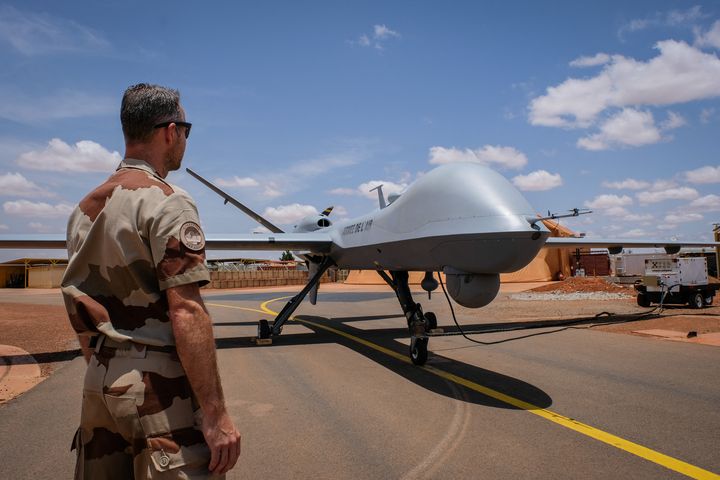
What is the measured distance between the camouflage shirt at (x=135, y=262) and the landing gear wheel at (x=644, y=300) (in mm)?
18498

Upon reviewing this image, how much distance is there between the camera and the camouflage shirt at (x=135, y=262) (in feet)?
5.74

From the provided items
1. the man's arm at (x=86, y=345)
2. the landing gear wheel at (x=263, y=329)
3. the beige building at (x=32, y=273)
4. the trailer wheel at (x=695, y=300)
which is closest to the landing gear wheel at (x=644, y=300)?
the trailer wheel at (x=695, y=300)

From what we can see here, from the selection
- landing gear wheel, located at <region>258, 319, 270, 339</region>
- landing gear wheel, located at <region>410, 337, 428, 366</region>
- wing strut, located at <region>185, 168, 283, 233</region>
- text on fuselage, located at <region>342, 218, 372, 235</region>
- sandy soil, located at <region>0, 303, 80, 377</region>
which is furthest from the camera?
wing strut, located at <region>185, 168, 283, 233</region>

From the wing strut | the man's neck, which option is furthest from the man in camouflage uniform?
the wing strut

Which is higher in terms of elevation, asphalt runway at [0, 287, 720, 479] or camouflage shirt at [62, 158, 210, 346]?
camouflage shirt at [62, 158, 210, 346]

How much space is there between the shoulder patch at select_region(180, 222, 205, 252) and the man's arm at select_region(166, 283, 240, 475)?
147 millimetres

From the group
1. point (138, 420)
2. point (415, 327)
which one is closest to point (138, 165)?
point (138, 420)

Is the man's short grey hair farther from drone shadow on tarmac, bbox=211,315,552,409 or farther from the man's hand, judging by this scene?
drone shadow on tarmac, bbox=211,315,552,409

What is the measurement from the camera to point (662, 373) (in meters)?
6.62

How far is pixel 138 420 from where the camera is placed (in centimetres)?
173

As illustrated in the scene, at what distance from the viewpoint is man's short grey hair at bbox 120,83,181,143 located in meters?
1.98

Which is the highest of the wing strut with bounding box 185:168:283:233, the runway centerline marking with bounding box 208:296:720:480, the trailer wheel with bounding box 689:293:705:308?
the wing strut with bounding box 185:168:283:233

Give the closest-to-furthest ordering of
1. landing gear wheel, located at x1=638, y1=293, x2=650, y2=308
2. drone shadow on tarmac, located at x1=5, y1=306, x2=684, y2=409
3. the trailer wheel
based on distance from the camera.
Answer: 1. drone shadow on tarmac, located at x1=5, y1=306, x2=684, y2=409
2. the trailer wheel
3. landing gear wheel, located at x1=638, y1=293, x2=650, y2=308

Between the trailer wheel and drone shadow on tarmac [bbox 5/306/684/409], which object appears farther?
the trailer wheel
